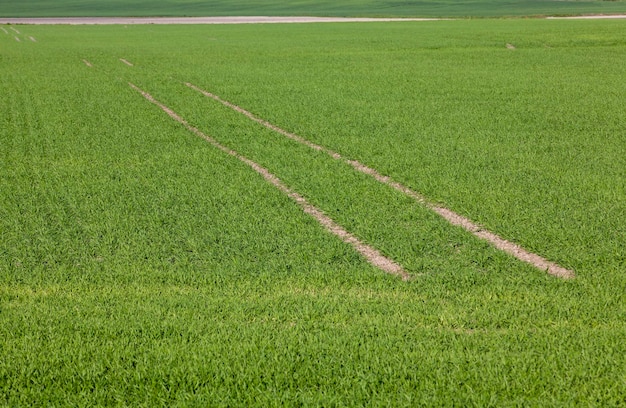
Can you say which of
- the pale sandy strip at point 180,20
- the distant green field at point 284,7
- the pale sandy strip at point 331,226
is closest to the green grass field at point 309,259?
the pale sandy strip at point 331,226

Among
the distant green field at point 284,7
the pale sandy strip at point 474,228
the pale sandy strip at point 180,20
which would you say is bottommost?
the distant green field at point 284,7

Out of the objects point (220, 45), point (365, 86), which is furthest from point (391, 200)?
point (220, 45)

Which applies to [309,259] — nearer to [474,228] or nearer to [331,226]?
[331,226]

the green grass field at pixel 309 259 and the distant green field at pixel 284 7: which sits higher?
the green grass field at pixel 309 259

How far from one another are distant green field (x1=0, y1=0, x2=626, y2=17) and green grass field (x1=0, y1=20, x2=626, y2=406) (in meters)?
52.7

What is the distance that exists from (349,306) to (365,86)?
43.2ft

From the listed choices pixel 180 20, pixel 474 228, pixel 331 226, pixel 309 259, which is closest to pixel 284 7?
pixel 180 20

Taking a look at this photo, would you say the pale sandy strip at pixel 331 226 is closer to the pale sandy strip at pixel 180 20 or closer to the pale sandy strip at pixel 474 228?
the pale sandy strip at pixel 474 228

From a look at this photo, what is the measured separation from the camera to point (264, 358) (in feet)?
15.4

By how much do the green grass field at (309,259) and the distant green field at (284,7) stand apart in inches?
2076

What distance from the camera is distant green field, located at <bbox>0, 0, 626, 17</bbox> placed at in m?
67.4

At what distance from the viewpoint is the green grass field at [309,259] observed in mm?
4492

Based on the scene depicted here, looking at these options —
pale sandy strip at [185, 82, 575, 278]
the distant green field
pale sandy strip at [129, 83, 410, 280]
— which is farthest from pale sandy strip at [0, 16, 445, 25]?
pale sandy strip at [185, 82, 575, 278]

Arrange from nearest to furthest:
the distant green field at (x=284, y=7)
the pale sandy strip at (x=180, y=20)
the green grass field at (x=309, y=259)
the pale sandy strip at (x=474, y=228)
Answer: the green grass field at (x=309, y=259) → the pale sandy strip at (x=474, y=228) → the pale sandy strip at (x=180, y=20) → the distant green field at (x=284, y=7)
